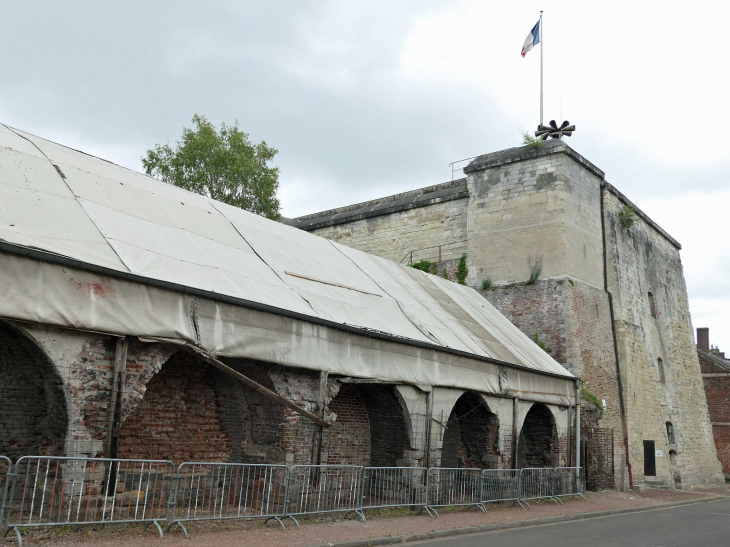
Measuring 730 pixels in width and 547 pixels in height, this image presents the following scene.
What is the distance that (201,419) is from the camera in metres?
9.88

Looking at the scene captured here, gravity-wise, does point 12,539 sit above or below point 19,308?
below

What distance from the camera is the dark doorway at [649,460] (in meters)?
22.1

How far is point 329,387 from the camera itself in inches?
406

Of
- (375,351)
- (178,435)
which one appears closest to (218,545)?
(178,435)

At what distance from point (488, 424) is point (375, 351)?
426 cm

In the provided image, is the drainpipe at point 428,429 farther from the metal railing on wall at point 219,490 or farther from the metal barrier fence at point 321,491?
the metal barrier fence at point 321,491

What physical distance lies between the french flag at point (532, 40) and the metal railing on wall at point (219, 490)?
1535 centimetres

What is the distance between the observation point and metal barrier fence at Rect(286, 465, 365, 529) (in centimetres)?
913

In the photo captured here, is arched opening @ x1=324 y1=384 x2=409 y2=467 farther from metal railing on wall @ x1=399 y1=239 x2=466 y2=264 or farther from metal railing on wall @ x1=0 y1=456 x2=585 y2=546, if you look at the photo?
metal railing on wall @ x1=399 y1=239 x2=466 y2=264

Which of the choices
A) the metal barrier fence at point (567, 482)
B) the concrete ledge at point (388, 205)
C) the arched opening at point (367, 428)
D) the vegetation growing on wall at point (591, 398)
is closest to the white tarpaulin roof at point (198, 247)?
the arched opening at point (367, 428)

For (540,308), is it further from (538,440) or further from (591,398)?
(538,440)

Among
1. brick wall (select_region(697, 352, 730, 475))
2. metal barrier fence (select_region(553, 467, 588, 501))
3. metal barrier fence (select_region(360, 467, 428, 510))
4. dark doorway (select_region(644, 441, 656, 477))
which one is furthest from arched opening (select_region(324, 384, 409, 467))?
brick wall (select_region(697, 352, 730, 475))

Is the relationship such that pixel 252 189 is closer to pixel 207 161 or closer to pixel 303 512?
pixel 207 161

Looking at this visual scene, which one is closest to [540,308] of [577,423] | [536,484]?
[577,423]
